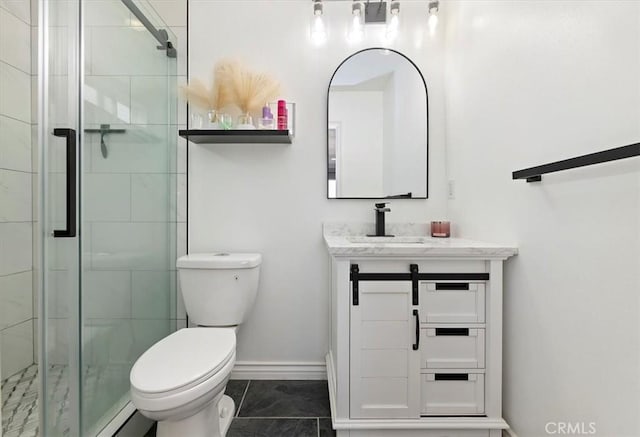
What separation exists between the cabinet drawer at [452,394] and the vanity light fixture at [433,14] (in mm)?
1779

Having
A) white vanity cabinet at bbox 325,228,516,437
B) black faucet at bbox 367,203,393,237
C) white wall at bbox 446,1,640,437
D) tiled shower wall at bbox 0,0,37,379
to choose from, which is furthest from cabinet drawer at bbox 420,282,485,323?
tiled shower wall at bbox 0,0,37,379

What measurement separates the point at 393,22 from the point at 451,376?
179cm

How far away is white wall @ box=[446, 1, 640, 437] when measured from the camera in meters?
0.80

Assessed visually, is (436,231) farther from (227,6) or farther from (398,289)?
(227,6)

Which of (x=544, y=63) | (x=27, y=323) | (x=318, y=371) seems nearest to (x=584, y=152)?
(x=544, y=63)

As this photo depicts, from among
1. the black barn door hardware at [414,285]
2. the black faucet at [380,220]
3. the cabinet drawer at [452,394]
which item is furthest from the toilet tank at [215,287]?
the cabinet drawer at [452,394]

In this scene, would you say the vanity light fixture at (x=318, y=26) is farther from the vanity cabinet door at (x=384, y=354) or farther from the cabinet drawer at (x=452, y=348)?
the cabinet drawer at (x=452, y=348)

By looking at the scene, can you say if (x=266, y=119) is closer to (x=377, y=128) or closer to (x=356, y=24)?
(x=377, y=128)

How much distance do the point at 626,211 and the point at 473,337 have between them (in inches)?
27.1

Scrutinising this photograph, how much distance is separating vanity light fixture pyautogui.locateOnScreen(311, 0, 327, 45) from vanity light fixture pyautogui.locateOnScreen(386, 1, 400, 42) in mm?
365

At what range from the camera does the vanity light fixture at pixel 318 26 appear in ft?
5.75

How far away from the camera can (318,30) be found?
1804 millimetres

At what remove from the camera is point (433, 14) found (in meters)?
1.81

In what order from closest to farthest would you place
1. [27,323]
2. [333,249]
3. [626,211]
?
[626,211], [27,323], [333,249]
